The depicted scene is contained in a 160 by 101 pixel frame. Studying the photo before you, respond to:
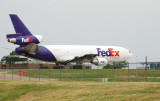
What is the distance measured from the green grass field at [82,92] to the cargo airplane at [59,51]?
58.3ft

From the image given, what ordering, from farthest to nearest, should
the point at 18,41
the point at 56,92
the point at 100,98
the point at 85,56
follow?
the point at 85,56 → the point at 18,41 → the point at 56,92 → the point at 100,98

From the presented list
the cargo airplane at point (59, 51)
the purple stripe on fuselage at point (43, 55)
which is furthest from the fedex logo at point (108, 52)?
the purple stripe on fuselage at point (43, 55)

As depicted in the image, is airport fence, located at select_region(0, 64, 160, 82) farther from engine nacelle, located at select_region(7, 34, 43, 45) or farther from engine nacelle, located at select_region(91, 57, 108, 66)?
engine nacelle, located at select_region(7, 34, 43, 45)

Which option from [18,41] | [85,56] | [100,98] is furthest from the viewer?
[85,56]

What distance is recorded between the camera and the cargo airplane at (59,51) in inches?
1861

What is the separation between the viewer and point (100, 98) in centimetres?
2012

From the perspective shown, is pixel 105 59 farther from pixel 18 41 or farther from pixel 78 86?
pixel 78 86

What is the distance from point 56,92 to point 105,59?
29336 millimetres

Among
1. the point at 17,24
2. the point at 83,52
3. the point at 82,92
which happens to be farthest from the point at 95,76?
the point at 82,92

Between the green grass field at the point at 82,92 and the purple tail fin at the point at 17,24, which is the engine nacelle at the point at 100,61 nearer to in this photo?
the purple tail fin at the point at 17,24

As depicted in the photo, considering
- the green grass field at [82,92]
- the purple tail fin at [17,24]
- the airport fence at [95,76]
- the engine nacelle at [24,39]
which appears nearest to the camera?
the green grass field at [82,92]

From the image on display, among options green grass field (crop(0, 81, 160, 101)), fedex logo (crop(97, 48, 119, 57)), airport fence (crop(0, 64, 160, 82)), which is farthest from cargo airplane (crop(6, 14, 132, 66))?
green grass field (crop(0, 81, 160, 101))

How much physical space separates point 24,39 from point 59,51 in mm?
6779

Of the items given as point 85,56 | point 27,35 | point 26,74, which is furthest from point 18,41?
point 85,56
